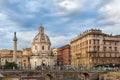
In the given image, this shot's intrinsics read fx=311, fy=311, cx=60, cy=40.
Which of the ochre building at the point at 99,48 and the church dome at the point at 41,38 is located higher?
the church dome at the point at 41,38

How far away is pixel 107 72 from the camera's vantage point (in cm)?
11281

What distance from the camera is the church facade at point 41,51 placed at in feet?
487

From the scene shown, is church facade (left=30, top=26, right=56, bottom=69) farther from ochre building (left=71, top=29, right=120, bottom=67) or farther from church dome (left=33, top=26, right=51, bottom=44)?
ochre building (left=71, top=29, right=120, bottom=67)

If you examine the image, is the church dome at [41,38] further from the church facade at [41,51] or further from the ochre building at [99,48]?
the ochre building at [99,48]

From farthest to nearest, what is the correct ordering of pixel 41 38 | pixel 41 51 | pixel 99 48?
pixel 41 38 < pixel 41 51 < pixel 99 48

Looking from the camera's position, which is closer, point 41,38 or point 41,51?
point 41,51

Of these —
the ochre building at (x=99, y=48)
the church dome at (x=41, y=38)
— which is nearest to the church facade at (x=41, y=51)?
the church dome at (x=41, y=38)

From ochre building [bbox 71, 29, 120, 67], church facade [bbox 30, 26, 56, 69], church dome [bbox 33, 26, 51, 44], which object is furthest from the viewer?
church dome [bbox 33, 26, 51, 44]

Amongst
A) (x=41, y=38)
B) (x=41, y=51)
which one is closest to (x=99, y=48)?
Answer: (x=41, y=51)

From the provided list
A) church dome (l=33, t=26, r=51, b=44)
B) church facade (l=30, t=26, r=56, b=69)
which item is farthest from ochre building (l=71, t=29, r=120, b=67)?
church dome (l=33, t=26, r=51, b=44)

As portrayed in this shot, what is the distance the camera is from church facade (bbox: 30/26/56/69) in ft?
487

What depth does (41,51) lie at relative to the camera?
14938 centimetres

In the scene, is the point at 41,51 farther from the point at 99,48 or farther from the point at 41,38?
the point at 99,48

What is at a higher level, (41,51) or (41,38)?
(41,38)
